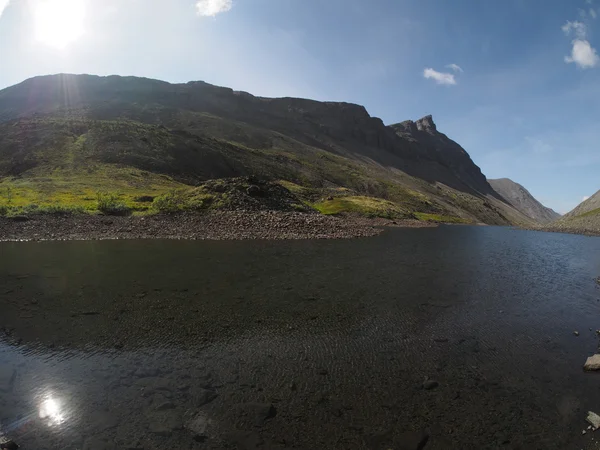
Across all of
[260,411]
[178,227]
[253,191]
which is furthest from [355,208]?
[260,411]

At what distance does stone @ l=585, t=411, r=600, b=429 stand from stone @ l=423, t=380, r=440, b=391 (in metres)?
4.75

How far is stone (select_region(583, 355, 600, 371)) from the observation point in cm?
1463

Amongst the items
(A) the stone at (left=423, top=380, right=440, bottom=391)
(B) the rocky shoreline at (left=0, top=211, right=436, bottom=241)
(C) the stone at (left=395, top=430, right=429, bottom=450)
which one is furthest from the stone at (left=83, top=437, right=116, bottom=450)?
(B) the rocky shoreline at (left=0, top=211, right=436, bottom=241)

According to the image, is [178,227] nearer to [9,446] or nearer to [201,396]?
[201,396]

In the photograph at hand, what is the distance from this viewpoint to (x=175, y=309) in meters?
20.2

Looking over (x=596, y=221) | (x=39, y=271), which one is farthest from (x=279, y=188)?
(x=596, y=221)

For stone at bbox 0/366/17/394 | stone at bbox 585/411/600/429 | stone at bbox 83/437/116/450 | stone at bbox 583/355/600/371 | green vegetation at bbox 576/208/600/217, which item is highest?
green vegetation at bbox 576/208/600/217

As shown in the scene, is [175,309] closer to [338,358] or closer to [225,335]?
[225,335]

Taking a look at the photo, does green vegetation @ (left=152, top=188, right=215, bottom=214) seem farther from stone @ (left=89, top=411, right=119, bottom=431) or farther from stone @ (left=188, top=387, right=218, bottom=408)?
stone @ (left=89, top=411, right=119, bottom=431)

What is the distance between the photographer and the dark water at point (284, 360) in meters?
10.2

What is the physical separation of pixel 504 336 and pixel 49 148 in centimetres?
13811

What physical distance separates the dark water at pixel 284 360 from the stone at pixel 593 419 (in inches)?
9.7

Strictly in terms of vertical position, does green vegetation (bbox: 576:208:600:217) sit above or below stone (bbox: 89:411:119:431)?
above

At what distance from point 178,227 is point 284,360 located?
152 feet
